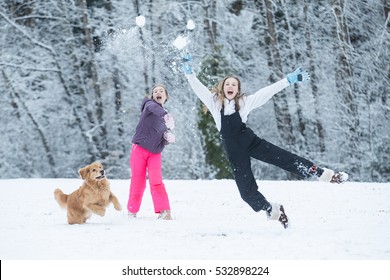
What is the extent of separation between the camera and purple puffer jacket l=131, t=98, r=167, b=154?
20.5 feet

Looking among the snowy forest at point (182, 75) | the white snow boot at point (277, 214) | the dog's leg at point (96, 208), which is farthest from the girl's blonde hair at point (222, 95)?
the snowy forest at point (182, 75)

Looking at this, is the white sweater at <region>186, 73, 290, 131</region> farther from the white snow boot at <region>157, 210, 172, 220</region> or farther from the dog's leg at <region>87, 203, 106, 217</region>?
the dog's leg at <region>87, 203, 106, 217</region>

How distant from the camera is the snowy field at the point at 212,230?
13.6ft

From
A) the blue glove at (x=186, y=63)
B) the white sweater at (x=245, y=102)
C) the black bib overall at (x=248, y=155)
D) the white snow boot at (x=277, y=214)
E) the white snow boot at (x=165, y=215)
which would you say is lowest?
the white snow boot at (x=165, y=215)

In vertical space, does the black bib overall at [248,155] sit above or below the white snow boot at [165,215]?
above

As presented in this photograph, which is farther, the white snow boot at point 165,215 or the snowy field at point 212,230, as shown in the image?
the white snow boot at point 165,215

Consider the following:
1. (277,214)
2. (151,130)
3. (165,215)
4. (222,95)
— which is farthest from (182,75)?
(277,214)

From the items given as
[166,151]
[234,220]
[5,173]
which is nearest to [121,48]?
[166,151]

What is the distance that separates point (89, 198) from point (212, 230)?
148cm

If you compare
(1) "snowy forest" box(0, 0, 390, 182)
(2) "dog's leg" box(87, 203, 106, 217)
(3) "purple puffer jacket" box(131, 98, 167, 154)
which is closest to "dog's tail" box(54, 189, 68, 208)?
(2) "dog's leg" box(87, 203, 106, 217)

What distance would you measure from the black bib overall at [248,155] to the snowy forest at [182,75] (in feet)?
31.8

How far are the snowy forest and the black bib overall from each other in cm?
968

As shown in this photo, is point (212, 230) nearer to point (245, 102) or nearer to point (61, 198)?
point (245, 102)

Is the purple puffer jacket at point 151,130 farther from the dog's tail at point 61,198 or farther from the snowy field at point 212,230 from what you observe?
the dog's tail at point 61,198
